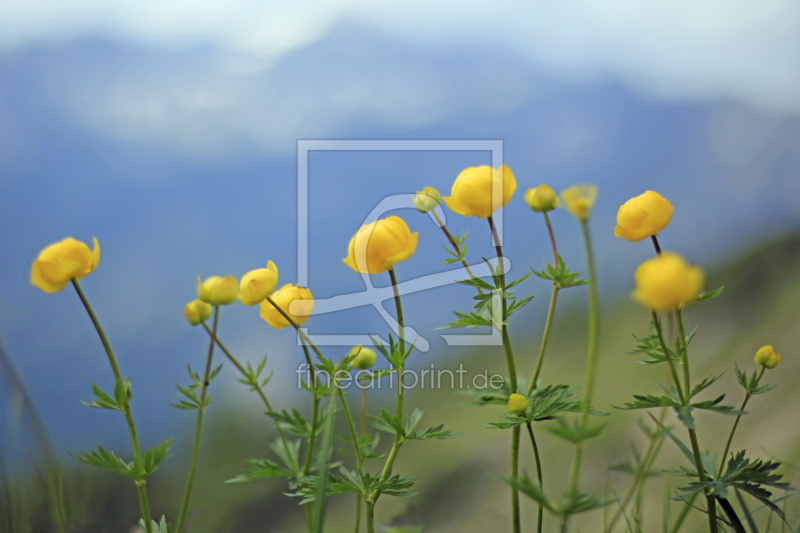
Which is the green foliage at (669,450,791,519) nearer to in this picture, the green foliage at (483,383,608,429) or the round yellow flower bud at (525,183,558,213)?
the green foliage at (483,383,608,429)

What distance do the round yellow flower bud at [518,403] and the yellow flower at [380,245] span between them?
18cm

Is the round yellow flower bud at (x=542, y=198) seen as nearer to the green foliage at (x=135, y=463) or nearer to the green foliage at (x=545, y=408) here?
the green foliage at (x=545, y=408)

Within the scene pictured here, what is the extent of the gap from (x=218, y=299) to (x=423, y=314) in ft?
2.25

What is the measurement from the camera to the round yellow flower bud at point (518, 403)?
1.46 feet

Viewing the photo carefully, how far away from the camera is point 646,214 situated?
51 cm

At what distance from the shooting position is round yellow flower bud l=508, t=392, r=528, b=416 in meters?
0.45

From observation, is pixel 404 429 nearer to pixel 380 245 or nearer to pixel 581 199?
pixel 380 245

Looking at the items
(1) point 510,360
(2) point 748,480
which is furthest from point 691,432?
(1) point 510,360

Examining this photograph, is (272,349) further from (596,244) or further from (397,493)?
(596,244)

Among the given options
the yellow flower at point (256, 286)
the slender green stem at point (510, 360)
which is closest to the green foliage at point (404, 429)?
the slender green stem at point (510, 360)

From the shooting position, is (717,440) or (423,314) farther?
(423,314)

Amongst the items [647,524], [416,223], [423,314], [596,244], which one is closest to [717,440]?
[647,524]

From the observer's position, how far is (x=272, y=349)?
1200 millimetres

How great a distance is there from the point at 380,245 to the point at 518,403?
0.68 ft
